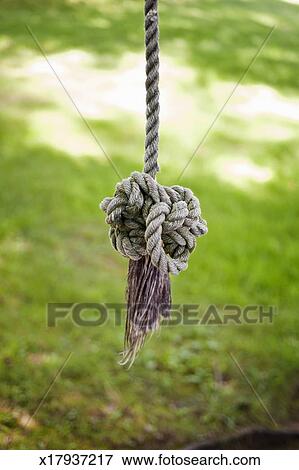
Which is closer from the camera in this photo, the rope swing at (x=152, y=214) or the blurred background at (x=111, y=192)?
the rope swing at (x=152, y=214)

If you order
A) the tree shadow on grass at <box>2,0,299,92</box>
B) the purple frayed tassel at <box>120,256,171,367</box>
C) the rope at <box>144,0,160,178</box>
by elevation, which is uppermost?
the rope at <box>144,0,160,178</box>

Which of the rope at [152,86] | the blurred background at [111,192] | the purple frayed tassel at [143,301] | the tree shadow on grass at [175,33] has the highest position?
the rope at [152,86]

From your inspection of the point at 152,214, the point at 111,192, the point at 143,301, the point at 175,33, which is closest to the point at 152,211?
the point at 152,214

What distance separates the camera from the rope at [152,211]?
0.80 m

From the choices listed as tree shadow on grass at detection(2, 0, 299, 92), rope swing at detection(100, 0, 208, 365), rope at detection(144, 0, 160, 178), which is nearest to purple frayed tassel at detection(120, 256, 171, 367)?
rope swing at detection(100, 0, 208, 365)

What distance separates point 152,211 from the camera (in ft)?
2.63

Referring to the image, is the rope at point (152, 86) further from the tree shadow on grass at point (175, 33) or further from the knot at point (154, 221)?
the tree shadow on grass at point (175, 33)

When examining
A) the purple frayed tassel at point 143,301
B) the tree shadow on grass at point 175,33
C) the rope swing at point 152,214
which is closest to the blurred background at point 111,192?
the tree shadow on grass at point 175,33

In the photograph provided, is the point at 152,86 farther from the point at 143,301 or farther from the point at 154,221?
the point at 143,301

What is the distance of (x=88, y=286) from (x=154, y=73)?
1217 millimetres

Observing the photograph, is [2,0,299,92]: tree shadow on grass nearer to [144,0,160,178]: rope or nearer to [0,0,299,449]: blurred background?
[0,0,299,449]: blurred background

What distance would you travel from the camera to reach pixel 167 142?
2.62m

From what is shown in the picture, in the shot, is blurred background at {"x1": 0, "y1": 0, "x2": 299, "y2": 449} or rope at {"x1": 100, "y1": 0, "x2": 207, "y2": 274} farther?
blurred background at {"x1": 0, "y1": 0, "x2": 299, "y2": 449}

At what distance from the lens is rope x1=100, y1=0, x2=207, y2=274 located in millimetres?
804
